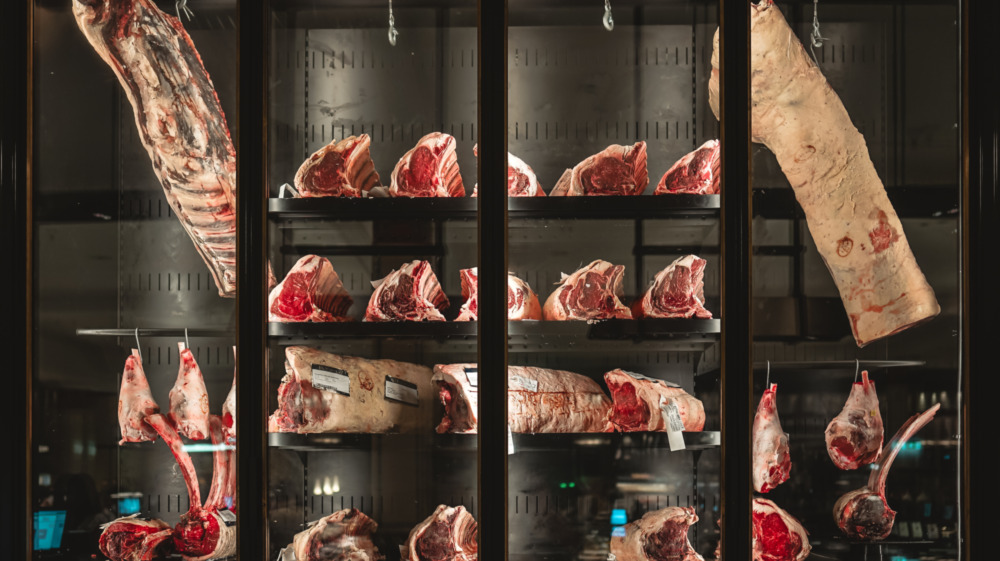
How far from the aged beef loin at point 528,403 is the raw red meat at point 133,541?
1.08 m

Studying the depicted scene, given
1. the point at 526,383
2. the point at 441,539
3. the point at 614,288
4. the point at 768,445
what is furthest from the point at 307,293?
the point at 768,445

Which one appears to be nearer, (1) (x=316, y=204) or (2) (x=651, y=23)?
(1) (x=316, y=204)

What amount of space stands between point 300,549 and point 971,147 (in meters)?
2.76

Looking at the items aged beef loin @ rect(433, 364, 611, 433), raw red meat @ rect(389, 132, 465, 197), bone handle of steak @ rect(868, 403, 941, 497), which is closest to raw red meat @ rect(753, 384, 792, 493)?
bone handle of steak @ rect(868, 403, 941, 497)

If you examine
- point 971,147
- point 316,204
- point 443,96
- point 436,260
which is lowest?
point 436,260

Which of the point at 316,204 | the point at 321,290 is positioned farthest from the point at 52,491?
the point at 316,204

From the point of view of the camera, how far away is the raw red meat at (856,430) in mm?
2609

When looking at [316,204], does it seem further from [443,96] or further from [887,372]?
[887,372]

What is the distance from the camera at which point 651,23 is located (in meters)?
2.72

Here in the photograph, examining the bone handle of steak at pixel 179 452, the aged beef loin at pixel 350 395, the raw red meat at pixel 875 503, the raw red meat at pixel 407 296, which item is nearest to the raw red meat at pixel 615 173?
the raw red meat at pixel 407 296

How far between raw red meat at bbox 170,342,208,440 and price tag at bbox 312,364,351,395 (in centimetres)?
43

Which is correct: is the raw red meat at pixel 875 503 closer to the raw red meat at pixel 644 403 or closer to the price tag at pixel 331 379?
the raw red meat at pixel 644 403

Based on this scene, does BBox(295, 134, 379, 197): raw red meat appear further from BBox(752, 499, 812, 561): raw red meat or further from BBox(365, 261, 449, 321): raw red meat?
BBox(752, 499, 812, 561): raw red meat

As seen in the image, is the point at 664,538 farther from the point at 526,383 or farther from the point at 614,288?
the point at 614,288
